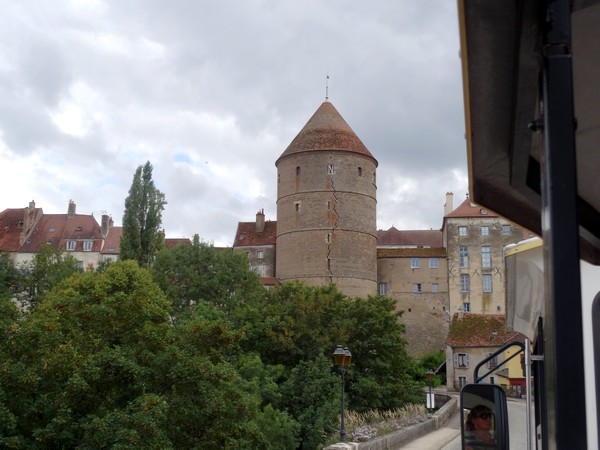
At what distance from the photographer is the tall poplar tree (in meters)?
46.1

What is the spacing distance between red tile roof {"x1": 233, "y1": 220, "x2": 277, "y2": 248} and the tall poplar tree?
49.8 ft

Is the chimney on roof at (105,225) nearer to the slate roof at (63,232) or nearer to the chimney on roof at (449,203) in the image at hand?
the slate roof at (63,232)

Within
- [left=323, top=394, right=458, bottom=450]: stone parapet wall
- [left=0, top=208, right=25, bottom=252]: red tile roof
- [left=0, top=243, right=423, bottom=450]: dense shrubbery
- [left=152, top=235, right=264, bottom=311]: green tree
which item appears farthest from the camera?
[left=0, top=208, right=25, bottom=252]: red tile roof

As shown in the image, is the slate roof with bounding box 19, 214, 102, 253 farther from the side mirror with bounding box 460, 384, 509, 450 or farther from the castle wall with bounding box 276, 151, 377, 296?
the side mirror with bounding box 460, 384, 509, 450

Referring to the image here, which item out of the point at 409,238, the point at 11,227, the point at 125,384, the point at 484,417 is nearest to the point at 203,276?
the point at 125,384

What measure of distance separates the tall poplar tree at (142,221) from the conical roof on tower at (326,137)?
13.7m

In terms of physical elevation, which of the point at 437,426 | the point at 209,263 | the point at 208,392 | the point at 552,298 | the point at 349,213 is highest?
the point at 349,213

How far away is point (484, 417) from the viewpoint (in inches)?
102

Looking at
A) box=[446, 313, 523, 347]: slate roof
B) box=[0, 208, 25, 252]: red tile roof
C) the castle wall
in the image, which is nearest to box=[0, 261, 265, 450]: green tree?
box=[446, 313, 523, 347]: slate roof

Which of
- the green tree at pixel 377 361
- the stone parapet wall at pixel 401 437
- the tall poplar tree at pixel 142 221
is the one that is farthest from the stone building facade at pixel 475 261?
the stone parapet wall at pixel 401 437

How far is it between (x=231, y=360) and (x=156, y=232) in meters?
20.5

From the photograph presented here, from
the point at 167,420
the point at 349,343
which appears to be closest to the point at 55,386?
the point at 167,420

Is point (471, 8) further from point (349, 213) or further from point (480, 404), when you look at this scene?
point (349, 213)

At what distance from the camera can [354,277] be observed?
56.0 m
